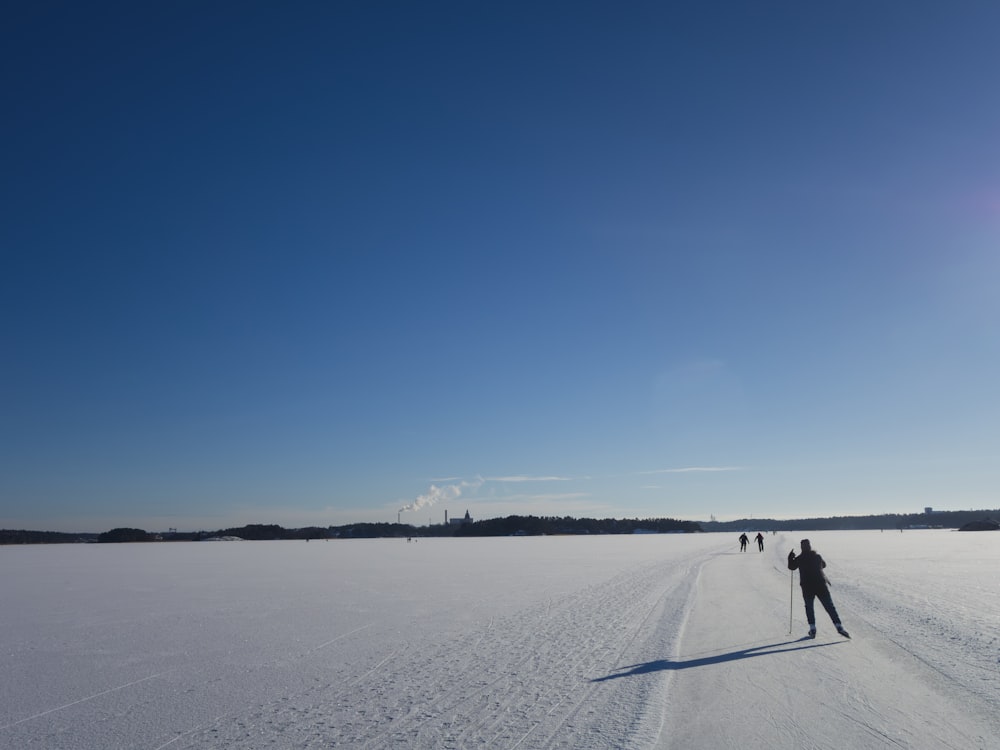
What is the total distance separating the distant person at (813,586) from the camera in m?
10.9

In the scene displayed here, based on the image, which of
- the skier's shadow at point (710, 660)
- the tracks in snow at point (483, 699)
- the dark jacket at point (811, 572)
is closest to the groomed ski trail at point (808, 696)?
the skier's shadow at point (710, 660)

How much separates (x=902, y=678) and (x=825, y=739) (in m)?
2.95

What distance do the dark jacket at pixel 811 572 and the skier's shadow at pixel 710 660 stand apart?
891 millimetres

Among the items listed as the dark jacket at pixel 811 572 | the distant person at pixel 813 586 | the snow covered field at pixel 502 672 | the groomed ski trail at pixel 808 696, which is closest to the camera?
the groomed ski trail at pixel 808 696

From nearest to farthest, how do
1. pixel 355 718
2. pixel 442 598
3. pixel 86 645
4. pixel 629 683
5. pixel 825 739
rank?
pixel 825 739 < pixel 355 718 < pixel 629 683 < pixel 86 645 < pixel 442 598

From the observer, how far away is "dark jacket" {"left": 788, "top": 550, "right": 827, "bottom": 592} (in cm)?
1120

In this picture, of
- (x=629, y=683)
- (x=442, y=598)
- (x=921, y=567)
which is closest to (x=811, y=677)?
(x=629, y=683)

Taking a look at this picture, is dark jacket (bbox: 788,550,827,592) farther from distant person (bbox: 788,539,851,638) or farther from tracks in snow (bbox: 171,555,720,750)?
tracks in snow (bbox: 171,555,720,750)

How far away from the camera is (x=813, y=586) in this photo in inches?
444

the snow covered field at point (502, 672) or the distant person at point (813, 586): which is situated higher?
the distant person at point (813, 586)

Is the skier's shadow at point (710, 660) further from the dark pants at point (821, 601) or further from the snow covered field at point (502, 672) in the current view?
the dark pants at point (821, 601)

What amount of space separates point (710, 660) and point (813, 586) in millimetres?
3201

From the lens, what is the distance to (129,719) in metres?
6.78

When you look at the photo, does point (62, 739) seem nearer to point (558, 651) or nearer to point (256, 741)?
point (256, 741)
